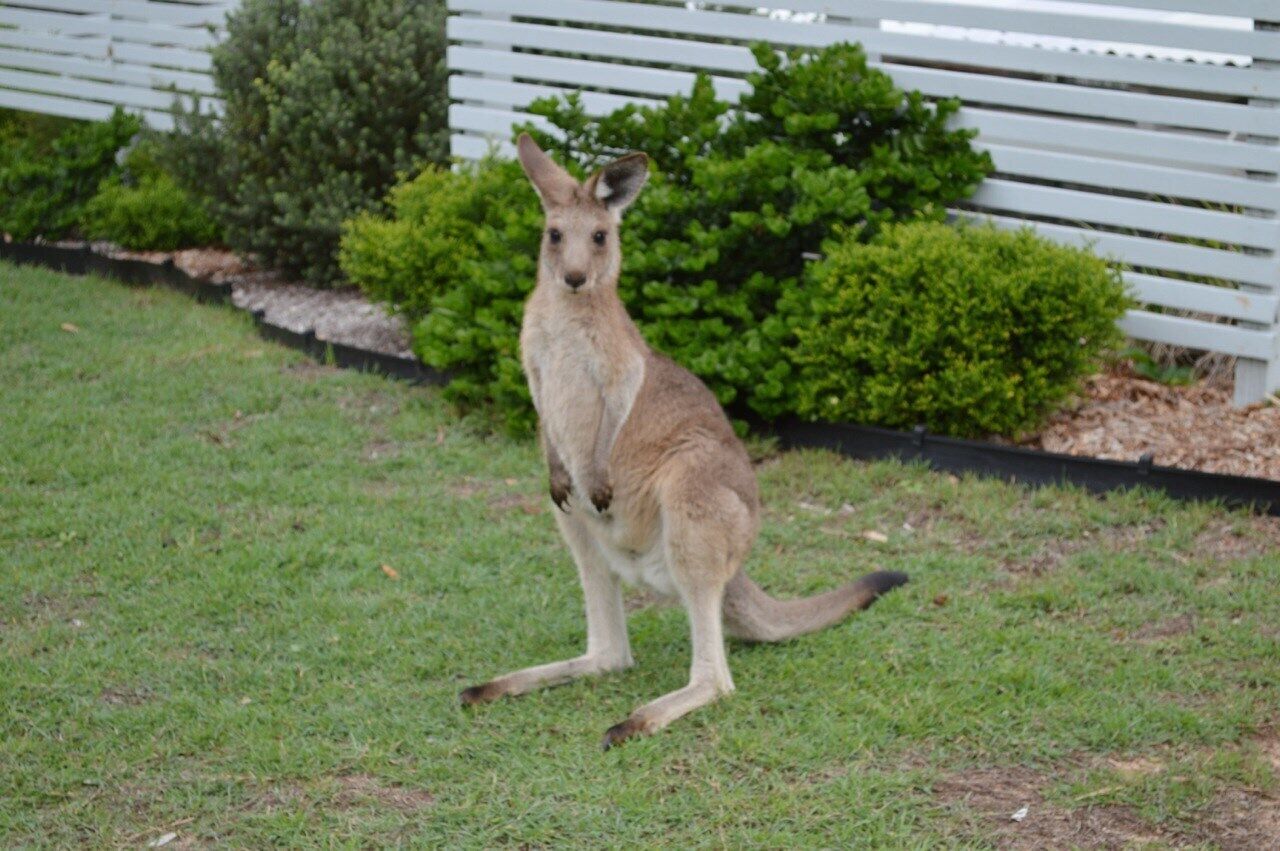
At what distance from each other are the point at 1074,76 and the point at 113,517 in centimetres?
492

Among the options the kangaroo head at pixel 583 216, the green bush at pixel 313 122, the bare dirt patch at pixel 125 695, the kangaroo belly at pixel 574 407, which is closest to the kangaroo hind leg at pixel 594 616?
the kangaroo belly at pixel 574 407

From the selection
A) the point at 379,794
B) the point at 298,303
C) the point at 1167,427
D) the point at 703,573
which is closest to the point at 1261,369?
the point at 1167,427

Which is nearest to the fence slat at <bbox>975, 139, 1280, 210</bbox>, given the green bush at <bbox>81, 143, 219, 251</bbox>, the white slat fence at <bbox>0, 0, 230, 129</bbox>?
the green bush at <bbox>81, 143, 219, 251</bbox>

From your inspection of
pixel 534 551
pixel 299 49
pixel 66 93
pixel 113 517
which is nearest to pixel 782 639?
pixel 534 551

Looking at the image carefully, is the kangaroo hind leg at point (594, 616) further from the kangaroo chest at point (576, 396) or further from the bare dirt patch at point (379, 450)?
the bare dirt patch at point (379, 450)

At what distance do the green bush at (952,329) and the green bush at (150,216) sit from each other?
19.0 feet

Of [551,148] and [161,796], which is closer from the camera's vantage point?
[161,796]

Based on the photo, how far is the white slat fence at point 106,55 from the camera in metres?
11.3

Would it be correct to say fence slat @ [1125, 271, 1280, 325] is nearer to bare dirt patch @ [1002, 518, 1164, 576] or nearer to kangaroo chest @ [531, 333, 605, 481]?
bare dirt patch @ [1002, 518, 1164, 576]

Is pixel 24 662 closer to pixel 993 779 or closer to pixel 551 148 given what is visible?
pixel 993 779

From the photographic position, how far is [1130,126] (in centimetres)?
727

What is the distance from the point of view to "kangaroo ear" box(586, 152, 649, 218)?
412cm

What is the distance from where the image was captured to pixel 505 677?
4250 mm

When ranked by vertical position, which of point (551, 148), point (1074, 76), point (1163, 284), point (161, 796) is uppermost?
point (1074, 76)
